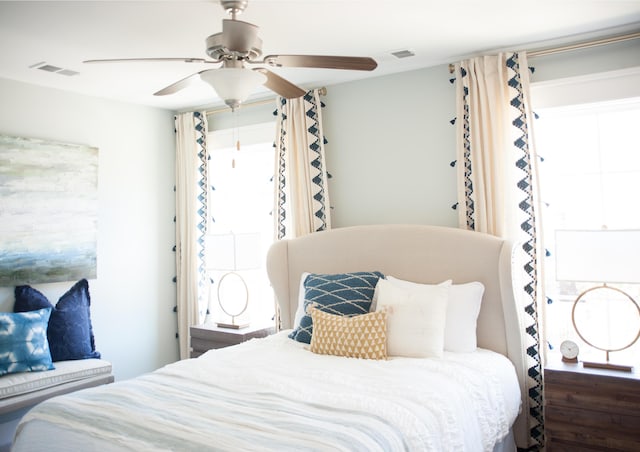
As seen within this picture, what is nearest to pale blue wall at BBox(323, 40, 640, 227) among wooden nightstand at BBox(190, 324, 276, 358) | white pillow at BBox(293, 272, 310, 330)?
white pillow at BBox(293, 272, 310, 330)

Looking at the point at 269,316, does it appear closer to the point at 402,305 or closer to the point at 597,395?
the point at 402,305

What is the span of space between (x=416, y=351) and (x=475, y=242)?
2.70 ft

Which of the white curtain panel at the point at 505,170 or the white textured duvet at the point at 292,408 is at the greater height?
the white curtain panel at the point at 505,170

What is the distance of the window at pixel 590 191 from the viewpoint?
312 centimetres

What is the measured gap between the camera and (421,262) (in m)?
3.43

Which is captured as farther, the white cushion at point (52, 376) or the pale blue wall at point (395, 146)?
the pale blue wall at point (395, 146)

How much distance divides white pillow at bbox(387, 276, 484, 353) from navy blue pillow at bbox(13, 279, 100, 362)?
2434mm

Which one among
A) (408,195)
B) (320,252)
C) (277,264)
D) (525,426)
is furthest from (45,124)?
(525,426)

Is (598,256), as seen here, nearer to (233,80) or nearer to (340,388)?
(340,388)

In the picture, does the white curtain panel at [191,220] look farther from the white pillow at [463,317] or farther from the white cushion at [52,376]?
the white pillow at [463,317]

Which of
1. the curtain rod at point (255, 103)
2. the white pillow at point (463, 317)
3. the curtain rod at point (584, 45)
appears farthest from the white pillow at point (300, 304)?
the curtain rod at point (584, 45)

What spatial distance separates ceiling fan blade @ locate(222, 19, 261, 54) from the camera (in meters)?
2.15

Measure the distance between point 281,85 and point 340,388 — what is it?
151 centimetres

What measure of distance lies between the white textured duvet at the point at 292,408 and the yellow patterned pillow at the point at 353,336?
3.2 inches
